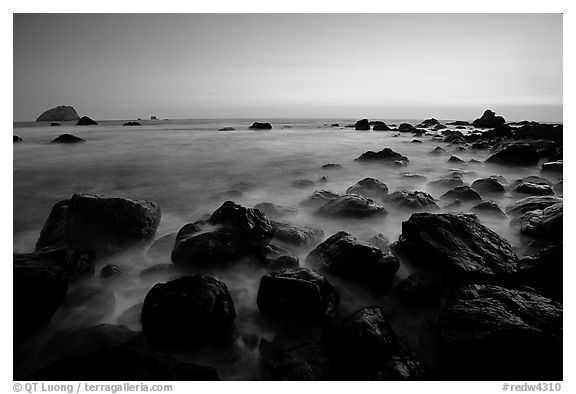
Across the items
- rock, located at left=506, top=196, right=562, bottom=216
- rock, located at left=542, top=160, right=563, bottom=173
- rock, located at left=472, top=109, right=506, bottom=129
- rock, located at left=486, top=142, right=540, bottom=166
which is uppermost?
rock, located at left=472, top=109, right=506, bottom=129

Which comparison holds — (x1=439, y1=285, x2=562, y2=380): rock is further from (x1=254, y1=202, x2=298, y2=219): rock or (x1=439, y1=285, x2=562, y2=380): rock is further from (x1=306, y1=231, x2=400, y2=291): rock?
(x1=254, y1=202, x2=298, y2=219): rock

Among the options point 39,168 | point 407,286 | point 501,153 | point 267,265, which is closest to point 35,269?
point 267,265

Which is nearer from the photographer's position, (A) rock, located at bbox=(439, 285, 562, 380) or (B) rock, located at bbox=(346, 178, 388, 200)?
(A) rock, located at bbox=(439, 285, 562, 380)

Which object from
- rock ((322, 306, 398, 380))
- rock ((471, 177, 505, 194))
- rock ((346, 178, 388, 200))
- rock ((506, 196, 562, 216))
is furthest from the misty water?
rock ((346, 178, 388, 200))

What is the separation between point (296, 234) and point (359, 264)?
1.08 m

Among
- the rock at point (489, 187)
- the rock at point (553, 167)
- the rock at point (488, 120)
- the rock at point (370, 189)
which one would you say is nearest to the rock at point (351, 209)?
the rock at point (370, 189)

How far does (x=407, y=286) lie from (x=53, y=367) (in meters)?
2.96

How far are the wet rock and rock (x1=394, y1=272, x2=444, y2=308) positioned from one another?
101 inches

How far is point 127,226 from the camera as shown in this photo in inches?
149

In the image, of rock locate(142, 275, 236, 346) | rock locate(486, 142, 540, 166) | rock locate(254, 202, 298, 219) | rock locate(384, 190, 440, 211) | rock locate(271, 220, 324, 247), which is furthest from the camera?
rock locate(486, 142, 540, 166)

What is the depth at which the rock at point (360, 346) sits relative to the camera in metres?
2.21

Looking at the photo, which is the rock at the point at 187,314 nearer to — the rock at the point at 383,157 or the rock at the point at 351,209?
the rock at the point at 351,209

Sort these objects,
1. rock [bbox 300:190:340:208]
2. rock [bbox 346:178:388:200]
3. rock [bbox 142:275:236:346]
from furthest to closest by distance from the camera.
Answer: rock [bbox 346:178:388:200], rock [bbox 300:190:340:208], rock [bbox 142:275:236:346]

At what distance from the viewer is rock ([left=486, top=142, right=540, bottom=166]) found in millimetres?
9344
